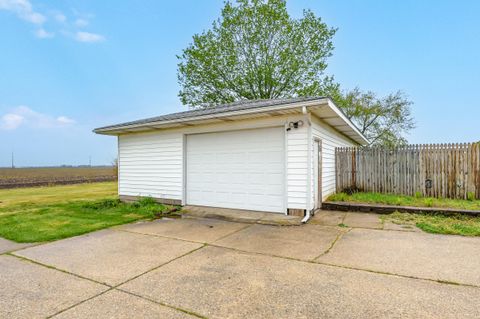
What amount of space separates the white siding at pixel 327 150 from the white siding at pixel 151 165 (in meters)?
3.86

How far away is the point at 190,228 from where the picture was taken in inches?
205

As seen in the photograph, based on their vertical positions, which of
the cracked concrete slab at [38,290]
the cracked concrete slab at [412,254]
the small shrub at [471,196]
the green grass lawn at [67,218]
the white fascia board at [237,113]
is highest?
the white fascia board at [237,113]

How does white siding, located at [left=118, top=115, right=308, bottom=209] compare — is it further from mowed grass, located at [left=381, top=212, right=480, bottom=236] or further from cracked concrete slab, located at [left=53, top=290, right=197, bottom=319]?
cracked concrete slab, located at [left=53, top=290, right=197, bottom=319]

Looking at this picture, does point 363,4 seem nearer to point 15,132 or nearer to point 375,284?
point 375,284

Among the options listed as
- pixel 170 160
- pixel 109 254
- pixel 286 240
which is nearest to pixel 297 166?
pixel 286 240

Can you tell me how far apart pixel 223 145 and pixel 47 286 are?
15.9ft

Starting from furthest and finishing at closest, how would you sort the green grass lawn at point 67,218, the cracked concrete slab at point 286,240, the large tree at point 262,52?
the large tree at point 262,52, the green grass lawn at point 67,218, the cracked concrete slab at point 286,240

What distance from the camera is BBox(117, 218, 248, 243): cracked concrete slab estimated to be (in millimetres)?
4629

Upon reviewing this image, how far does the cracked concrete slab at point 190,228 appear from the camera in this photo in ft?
15.2

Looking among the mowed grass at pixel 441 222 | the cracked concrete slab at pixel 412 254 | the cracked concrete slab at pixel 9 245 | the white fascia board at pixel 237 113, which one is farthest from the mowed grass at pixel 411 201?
the cracked concrete slab at pixel 9 245

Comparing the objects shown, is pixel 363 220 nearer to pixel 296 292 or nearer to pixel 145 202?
pixel 296 292

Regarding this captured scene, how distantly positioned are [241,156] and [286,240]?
9.45 ft

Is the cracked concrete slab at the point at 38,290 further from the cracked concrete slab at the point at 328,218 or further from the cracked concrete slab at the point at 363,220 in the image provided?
the cracked concrete slab at the point at 363,220

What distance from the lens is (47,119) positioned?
27.5 meters
